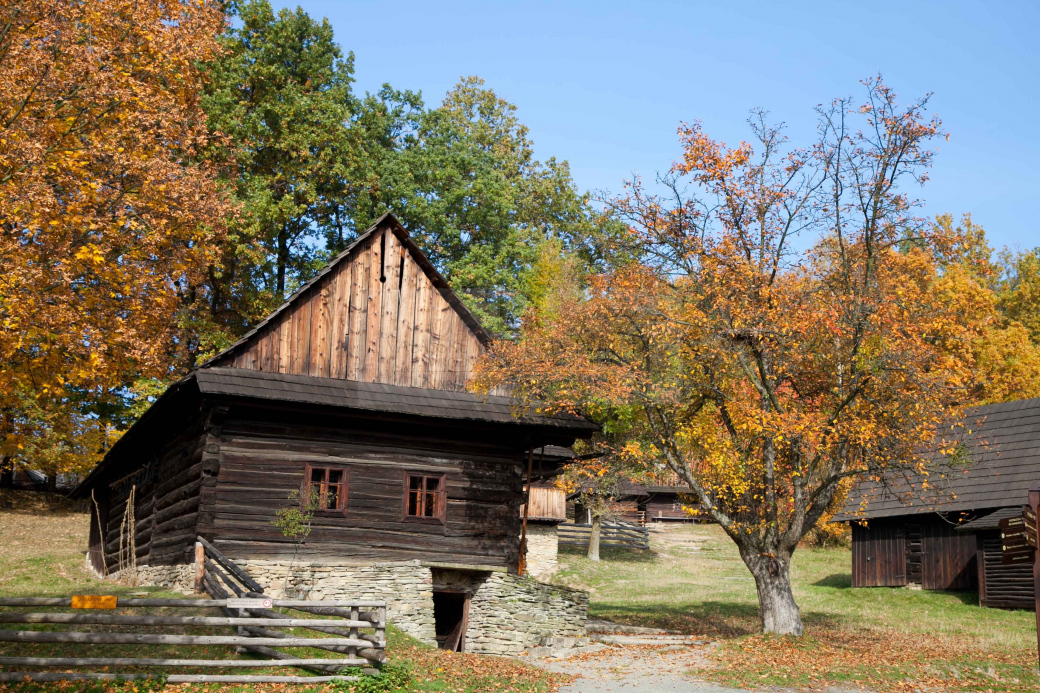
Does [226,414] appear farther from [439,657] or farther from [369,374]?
[439,657]

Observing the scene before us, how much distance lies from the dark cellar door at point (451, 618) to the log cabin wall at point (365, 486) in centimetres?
116

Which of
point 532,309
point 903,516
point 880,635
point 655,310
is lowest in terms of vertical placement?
point 880,635

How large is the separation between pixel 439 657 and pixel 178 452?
8.47m

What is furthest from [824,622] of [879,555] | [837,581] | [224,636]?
[224,636]

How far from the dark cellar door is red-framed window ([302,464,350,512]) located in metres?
2.96

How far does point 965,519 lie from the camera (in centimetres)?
2798

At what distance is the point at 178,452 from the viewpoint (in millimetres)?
20750

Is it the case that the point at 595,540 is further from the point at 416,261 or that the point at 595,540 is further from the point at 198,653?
the point at 198,653

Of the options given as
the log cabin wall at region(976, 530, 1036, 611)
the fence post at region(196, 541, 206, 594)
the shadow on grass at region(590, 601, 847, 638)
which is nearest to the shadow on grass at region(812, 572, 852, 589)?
the log cabin wall at region(976, 530, 1036, 611)

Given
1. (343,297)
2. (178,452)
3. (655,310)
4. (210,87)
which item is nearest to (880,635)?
(655,310)

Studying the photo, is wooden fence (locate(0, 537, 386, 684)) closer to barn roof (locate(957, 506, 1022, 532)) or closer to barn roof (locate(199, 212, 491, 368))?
barn roof (locate(199, 212, 491, 368))

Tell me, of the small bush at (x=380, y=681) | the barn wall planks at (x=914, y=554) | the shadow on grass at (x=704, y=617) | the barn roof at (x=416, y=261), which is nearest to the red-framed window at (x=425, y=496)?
the barn roof at (x=416, y=261)

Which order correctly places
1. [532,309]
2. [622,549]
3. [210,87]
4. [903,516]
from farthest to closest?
[622,549], [532,309], [210,87], [903,516]

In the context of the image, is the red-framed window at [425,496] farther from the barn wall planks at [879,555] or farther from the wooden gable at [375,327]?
the barn wall planks at [879,555]
